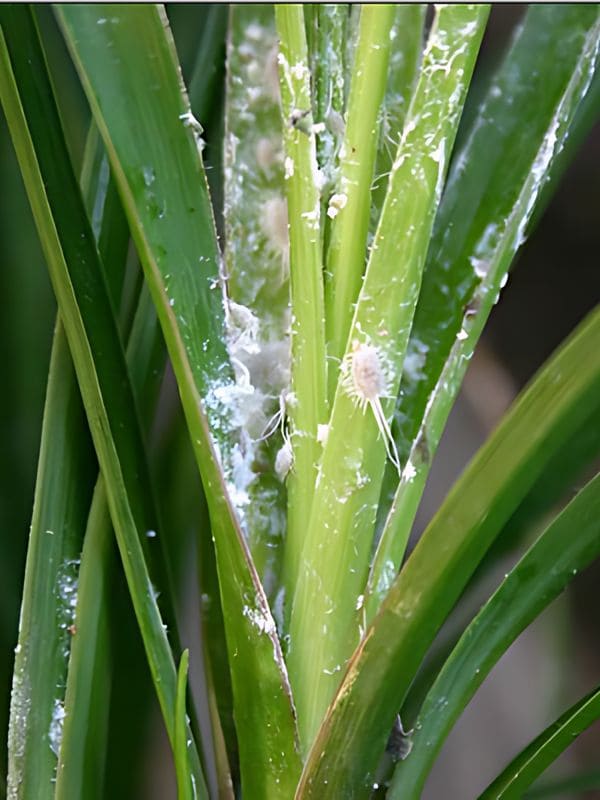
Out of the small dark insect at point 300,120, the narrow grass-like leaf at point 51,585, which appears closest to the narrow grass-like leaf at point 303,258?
the small dark insect at point 300,120

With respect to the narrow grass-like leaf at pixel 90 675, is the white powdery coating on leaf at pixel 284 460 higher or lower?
higher

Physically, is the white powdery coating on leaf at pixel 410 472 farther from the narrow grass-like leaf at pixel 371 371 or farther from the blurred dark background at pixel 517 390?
the blurred dark background at pixel 517 390

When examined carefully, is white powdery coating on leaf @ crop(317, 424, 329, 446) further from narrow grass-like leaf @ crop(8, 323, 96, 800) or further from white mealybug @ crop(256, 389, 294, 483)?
narrow grass-like leaf @ crop(8, 323, 96, 800)

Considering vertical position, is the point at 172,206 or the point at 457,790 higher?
the point at 172,206

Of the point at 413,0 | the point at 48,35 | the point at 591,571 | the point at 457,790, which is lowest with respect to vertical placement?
the point at 457,790

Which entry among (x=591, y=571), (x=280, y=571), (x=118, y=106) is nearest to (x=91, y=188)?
(x=118, y=106)

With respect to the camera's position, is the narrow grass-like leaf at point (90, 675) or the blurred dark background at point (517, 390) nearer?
the narrow grass-like leaf at point (90, 675)

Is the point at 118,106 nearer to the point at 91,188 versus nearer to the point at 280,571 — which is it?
the point at 91,188
